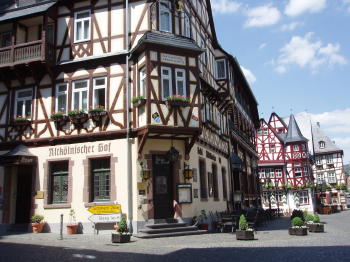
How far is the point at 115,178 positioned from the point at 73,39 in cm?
716

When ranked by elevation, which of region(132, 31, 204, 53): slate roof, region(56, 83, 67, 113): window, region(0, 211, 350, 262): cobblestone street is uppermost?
region(132, 31, 204, 53): slate roof

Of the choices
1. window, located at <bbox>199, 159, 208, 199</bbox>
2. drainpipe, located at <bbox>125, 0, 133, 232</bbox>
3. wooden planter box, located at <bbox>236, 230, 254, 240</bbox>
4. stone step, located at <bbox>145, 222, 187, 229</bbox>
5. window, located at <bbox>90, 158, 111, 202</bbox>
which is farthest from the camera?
window, located at <bbox>199, 159, 208, 199</bbox>

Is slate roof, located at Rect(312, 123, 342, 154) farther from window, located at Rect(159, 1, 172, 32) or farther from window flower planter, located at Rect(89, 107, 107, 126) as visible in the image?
window flower planter, located at Rect(89, 107, 107, 126)

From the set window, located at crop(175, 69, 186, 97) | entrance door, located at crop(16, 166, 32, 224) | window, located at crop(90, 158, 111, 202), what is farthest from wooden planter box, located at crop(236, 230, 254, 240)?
entrance door, located at crop(16, 166, 32, 224)

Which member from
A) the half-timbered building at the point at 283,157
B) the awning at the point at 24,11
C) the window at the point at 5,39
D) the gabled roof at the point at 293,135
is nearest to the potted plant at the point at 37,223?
the window at the point at 5,39

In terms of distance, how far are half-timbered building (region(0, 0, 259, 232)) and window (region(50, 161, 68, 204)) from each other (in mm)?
47

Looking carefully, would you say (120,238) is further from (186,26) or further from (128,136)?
(186,26)

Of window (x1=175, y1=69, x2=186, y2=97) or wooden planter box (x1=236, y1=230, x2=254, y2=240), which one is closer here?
wooden planter box (x1=236, y1=230, x2=254, y2=240)

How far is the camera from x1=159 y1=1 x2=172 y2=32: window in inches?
681

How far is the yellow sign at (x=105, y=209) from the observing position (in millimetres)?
15562

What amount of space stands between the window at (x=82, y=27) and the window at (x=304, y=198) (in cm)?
3653

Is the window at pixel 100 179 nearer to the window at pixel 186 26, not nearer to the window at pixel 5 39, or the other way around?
the window at pixel 186 26

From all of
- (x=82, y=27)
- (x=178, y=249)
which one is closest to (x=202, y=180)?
(x=178, y=249)

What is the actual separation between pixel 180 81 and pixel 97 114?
4.01 m
